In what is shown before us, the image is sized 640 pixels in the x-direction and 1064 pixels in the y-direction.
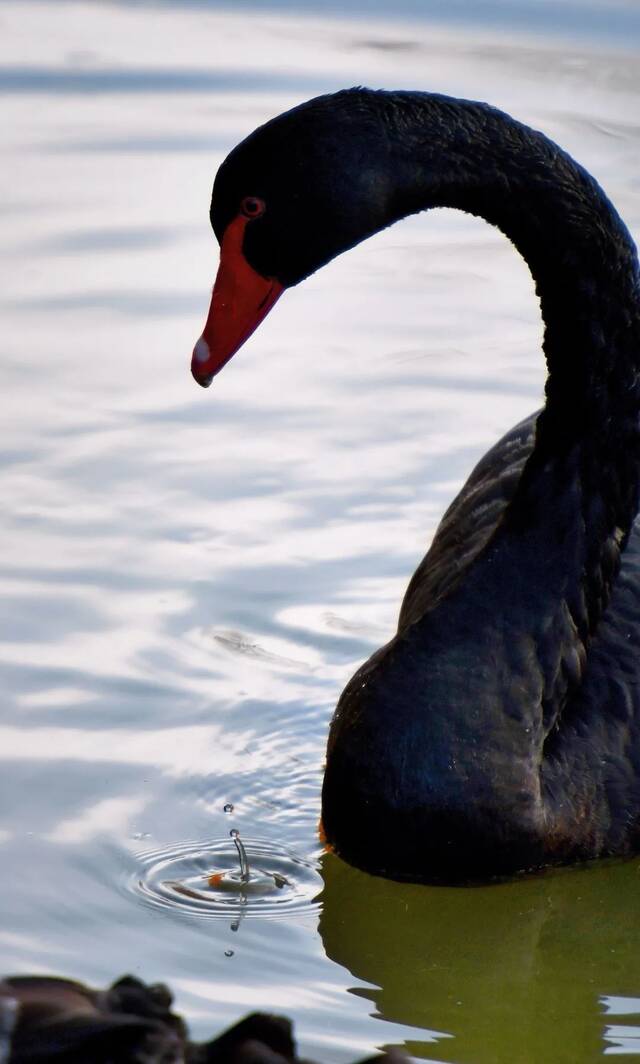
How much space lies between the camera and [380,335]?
695cm

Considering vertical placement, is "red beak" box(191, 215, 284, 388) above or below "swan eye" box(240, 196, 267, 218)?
below

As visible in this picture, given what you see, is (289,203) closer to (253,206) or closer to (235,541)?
(253,206)

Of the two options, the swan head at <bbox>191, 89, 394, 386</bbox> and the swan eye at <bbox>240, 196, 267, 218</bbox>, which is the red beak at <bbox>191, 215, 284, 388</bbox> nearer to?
the swan head at <bbox>191, 89, 394, 386</bbox>

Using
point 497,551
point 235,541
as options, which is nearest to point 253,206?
point 497,551

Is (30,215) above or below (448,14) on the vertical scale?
below

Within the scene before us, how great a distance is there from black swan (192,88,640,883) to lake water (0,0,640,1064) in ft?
0.56

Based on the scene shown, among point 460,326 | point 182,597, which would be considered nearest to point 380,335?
point 460,326

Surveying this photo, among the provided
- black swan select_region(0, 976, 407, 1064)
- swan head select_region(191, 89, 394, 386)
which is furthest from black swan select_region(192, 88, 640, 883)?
black swan select_region(0, 976, 407, 1064)

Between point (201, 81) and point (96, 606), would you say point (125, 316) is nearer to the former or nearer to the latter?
point (96, 606)

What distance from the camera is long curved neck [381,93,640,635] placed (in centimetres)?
434

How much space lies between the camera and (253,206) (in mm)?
4004

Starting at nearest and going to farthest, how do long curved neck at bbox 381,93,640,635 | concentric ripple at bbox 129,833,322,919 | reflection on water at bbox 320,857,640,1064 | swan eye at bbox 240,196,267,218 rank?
reflection on water at bbox 320,857,640,1064, swan eye at bbox 240,196,267,218, concentric ripple at bbox 129,833,322,919, long curved neck at bbox 381,93,640,635

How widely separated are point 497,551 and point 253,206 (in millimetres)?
942

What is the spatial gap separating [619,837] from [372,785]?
55 centimetres
